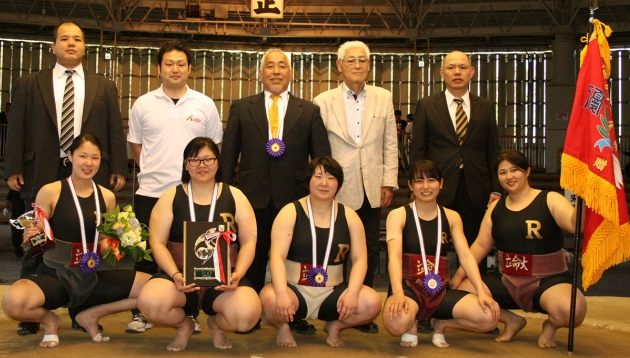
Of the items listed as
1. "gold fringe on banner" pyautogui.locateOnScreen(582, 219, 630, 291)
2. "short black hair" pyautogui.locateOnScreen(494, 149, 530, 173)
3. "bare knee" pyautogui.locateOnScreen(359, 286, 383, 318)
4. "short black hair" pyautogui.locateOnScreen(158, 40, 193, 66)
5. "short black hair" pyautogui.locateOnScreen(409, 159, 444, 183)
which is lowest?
"bare knee" pyautogui.locateOnScreen(359, 286, 383, 318)

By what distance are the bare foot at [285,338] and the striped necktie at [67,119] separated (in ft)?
5.38

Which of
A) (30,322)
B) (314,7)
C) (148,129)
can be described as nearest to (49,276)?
(30,322)

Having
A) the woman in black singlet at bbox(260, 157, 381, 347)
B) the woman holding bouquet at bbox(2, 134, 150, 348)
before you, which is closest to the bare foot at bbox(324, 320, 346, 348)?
the woman in black singlet at bbox(260, 157, 381, 347)

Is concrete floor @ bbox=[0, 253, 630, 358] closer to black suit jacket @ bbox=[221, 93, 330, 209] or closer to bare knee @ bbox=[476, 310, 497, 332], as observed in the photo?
bare knee @ bbox=[476, 310, 497, 332]

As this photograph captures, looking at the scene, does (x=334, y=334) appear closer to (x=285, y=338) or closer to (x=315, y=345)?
(x=315, y=345)

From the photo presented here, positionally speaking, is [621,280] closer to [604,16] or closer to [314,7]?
[604,16]

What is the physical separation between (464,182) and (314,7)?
43.6 ft

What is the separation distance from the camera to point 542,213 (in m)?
3.56

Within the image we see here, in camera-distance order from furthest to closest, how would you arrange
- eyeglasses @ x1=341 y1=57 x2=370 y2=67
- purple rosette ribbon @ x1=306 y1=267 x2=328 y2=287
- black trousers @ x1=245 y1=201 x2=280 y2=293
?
eyeglasses @ x1=341 y1=57 x2=370 y2=67
black trousers @ x1=245 y1=201 x2=280 y2=293
purple rosette ribbon @ x1=306 y1=267 x2=328 y2=287

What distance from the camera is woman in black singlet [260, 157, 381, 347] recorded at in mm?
3354

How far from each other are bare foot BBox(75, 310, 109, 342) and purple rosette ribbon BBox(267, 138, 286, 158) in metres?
1.30

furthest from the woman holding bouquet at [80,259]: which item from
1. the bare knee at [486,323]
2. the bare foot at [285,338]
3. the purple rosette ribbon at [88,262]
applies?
the bare knee at [486,323]

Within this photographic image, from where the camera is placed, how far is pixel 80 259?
3.38 metres

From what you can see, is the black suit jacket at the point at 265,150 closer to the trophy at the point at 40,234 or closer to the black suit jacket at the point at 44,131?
the black suit jacket at the point at 44,131
